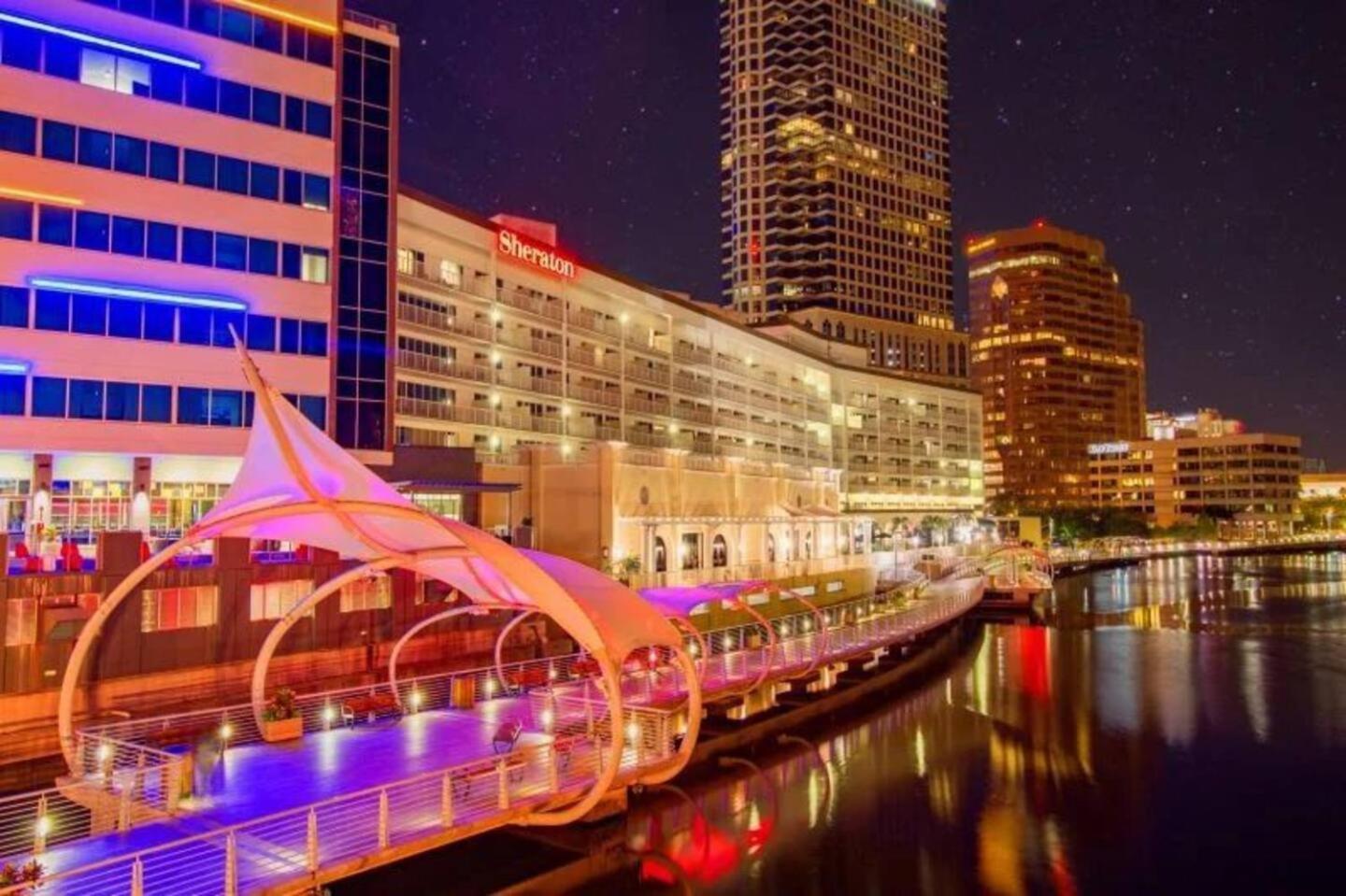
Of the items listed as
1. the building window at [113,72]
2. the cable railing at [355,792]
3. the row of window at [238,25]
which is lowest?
the cable railing at [355,792]

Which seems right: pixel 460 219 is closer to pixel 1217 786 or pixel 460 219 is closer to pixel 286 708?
pixel 286 708

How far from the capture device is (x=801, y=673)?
132 feet

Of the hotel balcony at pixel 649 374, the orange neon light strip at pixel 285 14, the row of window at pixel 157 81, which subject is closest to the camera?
the row of window at pixel 157 81

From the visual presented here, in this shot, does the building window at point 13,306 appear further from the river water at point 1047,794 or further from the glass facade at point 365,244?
the river water at point 1047,794

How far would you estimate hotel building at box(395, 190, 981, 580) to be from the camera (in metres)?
57.9

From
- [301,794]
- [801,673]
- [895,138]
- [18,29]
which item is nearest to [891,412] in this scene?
[895,138]

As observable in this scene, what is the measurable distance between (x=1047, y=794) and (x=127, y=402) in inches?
1611

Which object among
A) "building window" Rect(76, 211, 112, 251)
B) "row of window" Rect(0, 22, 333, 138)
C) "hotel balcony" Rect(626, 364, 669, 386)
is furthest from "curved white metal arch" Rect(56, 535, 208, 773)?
"hotel balcony" Rect(626, 364, 669, 386)

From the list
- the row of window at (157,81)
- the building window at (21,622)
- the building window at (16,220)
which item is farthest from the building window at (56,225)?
the building window at (21,622)

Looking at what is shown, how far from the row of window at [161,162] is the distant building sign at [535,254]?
1639cm

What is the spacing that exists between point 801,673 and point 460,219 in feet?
124

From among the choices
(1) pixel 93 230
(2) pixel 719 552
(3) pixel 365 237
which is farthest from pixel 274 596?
(2) pixel 719 552

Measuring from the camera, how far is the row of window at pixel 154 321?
43.1 meters

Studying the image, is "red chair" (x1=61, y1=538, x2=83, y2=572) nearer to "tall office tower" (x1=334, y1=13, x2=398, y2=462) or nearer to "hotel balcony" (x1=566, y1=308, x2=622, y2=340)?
"tall office tower" (x1=334, y1=13, x2=398, y2=462)
